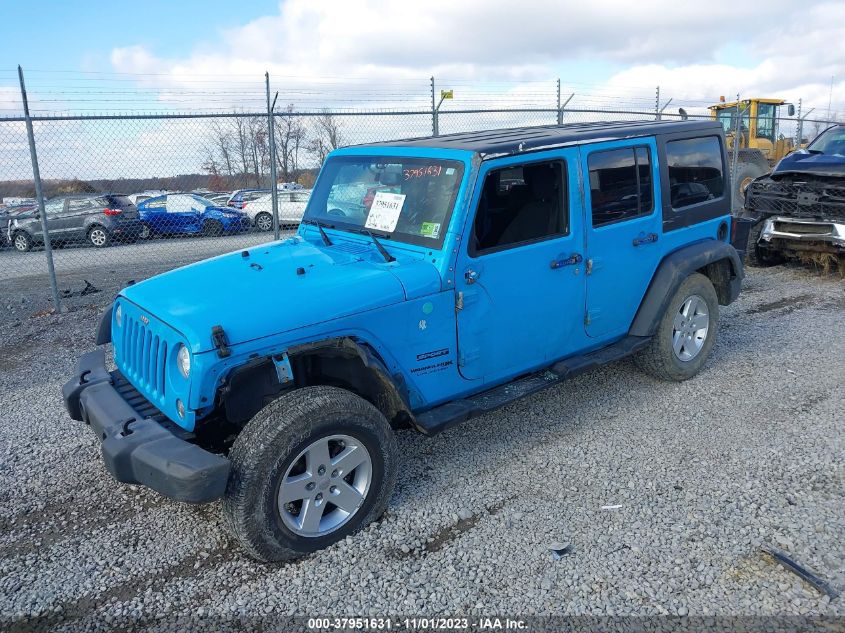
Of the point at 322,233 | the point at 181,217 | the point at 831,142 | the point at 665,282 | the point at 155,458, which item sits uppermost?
the point at 831,142

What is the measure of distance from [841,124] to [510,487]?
28.5ft

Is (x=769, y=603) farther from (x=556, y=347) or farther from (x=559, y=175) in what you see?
(x=559, y=175)

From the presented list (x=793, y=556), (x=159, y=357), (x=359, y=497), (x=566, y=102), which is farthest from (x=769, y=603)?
(x=566, y=102)

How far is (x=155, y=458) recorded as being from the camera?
274cm

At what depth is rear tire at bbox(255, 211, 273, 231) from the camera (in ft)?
61.0

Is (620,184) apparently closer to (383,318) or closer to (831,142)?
(383,318)

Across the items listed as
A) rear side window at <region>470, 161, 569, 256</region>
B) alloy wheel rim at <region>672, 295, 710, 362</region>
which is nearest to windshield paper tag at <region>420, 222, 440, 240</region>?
rear side window at <region>470, 161, 569, 256</region>

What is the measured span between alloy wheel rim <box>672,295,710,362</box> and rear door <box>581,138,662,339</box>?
0.46m

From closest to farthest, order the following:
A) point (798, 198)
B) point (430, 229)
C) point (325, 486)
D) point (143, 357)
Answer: point (325, 486) → point (143, 357) → point (430, 229) → point (798, 198)

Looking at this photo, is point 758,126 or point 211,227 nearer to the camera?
point 758,126

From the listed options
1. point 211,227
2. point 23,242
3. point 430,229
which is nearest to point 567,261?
point 430,229

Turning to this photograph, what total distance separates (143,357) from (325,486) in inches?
46.8

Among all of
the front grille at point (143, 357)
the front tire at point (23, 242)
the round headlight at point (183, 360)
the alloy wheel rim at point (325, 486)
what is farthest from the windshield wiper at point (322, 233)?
the front tire at point (23, 242)

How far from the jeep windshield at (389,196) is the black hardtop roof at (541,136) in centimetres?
17
